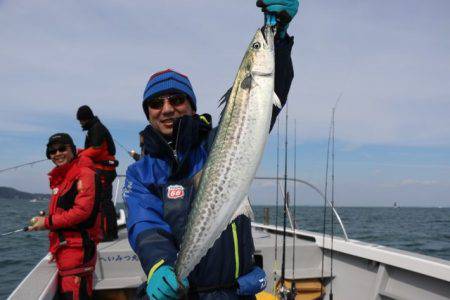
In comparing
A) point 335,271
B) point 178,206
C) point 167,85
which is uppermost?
point 167,85

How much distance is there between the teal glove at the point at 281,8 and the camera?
2584mm

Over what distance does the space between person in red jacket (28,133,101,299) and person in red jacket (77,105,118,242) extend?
1.84 m

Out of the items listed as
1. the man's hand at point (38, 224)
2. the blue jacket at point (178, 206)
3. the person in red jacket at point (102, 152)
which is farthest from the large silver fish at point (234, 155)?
the person in red jacket at point (102, 152)

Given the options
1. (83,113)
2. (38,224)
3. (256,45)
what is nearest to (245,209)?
(256,45)

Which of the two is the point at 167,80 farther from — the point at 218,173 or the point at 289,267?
the point at 289,267

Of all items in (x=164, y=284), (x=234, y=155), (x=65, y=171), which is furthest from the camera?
(x=65, y=171)

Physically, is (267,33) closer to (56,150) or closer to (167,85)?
(167,85)

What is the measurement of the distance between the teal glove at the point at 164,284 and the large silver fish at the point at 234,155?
0.05 meters

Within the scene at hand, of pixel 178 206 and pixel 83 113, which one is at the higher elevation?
pixel 83 113

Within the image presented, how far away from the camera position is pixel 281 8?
2.59 metres

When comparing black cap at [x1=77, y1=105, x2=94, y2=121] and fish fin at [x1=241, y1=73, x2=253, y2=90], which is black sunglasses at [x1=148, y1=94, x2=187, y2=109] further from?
black cap at [x1=77, y1=105, x2=94, y2=121]

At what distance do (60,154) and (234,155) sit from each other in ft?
11.7

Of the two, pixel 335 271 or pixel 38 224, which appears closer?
pixel 38 224

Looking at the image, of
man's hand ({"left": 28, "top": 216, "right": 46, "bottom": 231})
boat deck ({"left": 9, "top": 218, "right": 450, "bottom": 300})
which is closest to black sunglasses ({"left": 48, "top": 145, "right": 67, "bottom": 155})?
man's hand ({"left": 28, "top": 216, "right": 46, "bottom": 231})
